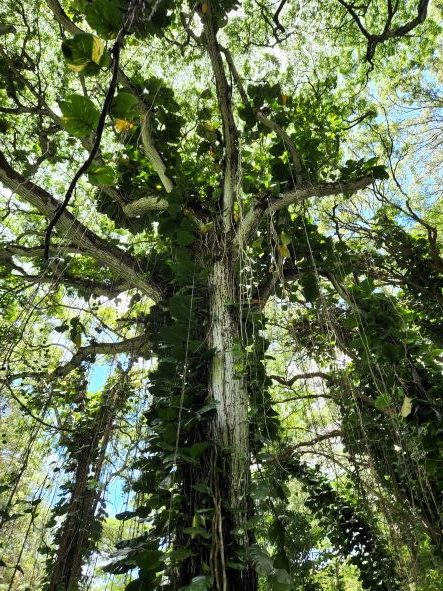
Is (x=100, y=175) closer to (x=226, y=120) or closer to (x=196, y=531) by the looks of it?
(x=196, y=531)

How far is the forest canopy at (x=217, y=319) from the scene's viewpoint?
1244 millimetres

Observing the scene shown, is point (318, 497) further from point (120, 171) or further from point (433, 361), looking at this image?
point (120, 171)

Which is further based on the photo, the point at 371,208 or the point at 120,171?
the point at 371,208

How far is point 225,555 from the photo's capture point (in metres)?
1.15

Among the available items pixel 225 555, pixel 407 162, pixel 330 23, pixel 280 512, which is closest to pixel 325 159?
pixel 330 23

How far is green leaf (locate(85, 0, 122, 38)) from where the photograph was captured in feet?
3.20

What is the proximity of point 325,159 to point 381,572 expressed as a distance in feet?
9.96

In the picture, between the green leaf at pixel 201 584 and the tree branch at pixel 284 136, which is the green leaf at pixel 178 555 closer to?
the green leaf at pixel 201 584

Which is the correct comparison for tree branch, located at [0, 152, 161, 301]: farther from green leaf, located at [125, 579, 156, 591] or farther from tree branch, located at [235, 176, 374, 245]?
green leaf, located at [125, 579, 156, 591]

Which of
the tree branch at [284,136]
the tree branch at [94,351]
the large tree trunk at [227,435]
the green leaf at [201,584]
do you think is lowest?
the green leaf at [201,584]

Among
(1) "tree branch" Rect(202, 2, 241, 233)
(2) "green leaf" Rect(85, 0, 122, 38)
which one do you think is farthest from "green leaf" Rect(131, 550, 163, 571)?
(1) "tree branch" Rect(202, 2, 241, 233)

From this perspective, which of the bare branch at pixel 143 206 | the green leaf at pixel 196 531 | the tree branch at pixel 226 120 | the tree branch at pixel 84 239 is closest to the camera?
the green leaf at pixel 196 531

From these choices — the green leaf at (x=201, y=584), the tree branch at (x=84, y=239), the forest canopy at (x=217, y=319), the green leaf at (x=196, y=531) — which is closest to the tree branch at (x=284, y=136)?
the forest canopy at (x=217, y=319)

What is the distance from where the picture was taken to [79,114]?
2.78 feet
